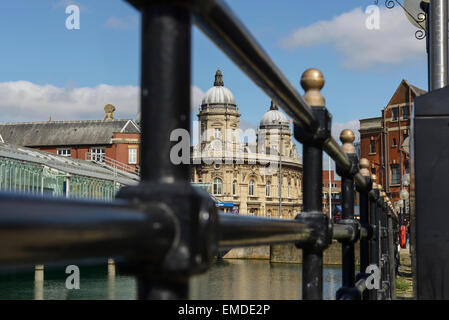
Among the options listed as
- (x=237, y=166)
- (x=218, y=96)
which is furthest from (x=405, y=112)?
(x=218, y=96)

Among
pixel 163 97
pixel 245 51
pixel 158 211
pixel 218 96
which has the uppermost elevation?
pixel 218 96

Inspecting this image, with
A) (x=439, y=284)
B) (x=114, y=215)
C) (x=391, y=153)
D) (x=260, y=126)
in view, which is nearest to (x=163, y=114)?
(x=114, y=215)

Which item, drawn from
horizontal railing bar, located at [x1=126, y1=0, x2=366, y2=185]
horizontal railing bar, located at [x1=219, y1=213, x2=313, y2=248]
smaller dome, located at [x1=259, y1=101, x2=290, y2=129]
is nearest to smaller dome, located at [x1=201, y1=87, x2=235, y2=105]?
smaller dome, located at [x1=259, y1=101, x2=290, y2=129]

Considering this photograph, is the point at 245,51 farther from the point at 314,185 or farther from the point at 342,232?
the point at 342,232

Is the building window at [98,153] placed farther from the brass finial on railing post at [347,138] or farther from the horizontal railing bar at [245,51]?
the horizontal railing bar at [245,51]

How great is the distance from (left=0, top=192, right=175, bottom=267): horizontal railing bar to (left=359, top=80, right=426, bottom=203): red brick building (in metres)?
46.4

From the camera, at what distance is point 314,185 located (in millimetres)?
1930

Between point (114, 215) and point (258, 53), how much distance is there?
0.56 m

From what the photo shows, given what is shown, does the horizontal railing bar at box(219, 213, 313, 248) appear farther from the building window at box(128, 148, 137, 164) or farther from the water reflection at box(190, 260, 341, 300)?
the building window at box(128, 148, 137, 164)

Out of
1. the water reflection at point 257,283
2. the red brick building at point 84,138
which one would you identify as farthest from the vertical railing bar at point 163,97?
the red brick building at point 84,138

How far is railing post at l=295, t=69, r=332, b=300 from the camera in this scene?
1.82 metres

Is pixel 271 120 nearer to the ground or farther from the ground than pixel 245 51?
farther from the ground

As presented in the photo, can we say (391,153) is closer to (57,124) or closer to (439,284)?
(57,124)

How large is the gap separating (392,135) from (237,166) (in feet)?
71.6
